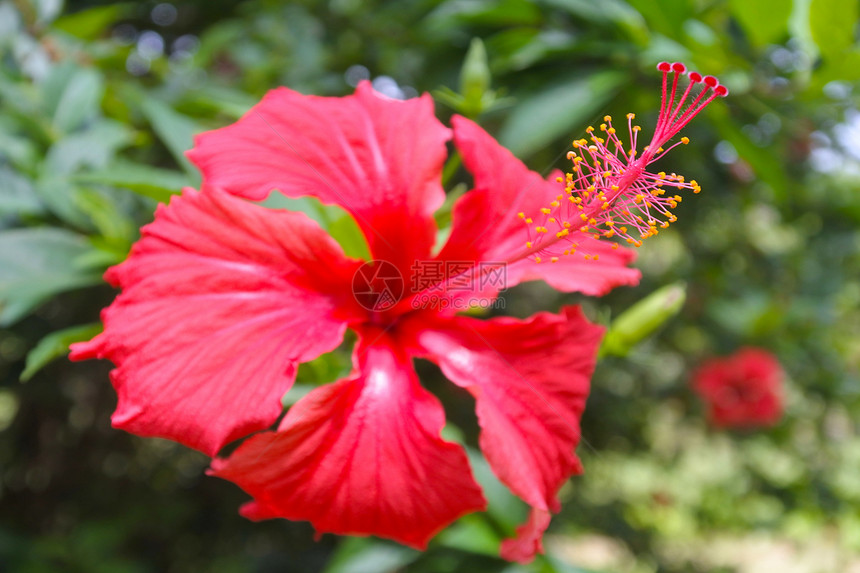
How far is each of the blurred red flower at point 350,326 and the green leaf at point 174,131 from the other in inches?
13.8

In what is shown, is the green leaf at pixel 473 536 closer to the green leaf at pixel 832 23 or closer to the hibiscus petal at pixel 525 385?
the hibiscus petal at pixel 525 385

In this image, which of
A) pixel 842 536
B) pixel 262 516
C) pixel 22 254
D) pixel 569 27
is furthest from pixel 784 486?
pixel 22 254

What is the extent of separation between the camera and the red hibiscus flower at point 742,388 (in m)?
2.61

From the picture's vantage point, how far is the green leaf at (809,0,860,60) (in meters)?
1.20

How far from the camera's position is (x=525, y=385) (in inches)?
33.1

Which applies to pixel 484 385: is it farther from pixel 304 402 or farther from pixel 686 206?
pixel 686 206

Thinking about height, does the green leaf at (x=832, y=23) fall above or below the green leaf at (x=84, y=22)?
above

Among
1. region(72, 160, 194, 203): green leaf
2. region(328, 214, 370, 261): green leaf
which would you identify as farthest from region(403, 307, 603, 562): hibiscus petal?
region(72, 160, 194, 203): green leaf

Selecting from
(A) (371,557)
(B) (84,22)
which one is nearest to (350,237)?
(A) (371,557)

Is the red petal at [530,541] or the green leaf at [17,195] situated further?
the green leaf at [17,195]

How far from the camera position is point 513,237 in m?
0.89

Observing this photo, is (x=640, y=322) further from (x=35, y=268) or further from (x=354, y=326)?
(x=35, y=268)

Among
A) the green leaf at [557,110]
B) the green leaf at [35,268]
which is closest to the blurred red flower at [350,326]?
the green leaf at [557,110]

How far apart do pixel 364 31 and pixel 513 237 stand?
146 cm
